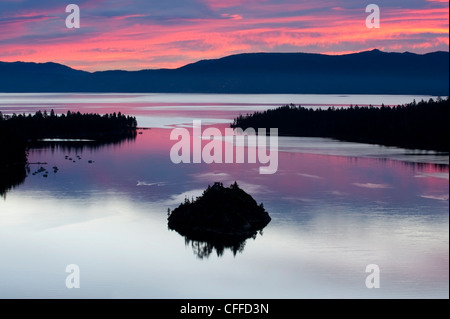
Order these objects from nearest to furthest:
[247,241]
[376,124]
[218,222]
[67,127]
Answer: [247,241], [218,222], [376,124], [67,127]

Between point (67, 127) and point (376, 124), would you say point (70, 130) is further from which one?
point (376, 124)

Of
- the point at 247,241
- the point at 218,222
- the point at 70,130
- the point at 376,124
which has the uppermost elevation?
the point at 376,124

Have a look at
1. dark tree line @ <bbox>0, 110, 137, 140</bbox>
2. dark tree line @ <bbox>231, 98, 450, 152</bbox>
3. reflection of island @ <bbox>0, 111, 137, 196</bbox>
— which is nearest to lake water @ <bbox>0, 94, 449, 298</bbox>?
reflection of island @ <bbox>0, 111, 137, 196</bbox>

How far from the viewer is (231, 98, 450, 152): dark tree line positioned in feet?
369

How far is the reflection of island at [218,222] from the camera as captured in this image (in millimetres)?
43781

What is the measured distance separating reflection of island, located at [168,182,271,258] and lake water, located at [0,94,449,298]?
0.58 meters

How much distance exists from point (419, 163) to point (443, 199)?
25.1m

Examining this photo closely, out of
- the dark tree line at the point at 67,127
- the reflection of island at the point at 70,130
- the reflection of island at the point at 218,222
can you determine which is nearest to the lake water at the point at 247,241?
the reflection of island at the point at 218,222

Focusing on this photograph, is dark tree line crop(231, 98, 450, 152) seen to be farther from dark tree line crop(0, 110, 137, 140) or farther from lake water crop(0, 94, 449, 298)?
lake water crop(0, 94, 449, 298)

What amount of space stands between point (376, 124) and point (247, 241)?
3556 inches

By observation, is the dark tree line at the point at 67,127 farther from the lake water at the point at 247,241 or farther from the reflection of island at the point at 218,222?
the reflection of island at the point at 218,222

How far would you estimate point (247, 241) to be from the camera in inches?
1751

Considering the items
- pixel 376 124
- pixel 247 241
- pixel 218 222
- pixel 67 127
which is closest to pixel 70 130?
pixel 67 127

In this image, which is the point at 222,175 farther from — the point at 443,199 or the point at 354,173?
the point at 443,199
